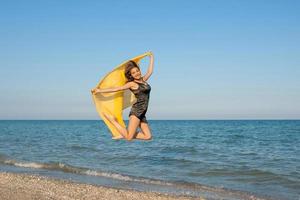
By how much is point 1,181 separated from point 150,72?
6552 millimetres

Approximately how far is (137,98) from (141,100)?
113 mm

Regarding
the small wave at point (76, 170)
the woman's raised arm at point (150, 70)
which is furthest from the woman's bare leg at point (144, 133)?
the small wave at point (76, 170)

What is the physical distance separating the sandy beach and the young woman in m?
2.58

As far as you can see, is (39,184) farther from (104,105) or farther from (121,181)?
(104,105)

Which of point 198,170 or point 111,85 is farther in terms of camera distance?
point 198,170

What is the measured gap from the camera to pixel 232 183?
54.7 feet

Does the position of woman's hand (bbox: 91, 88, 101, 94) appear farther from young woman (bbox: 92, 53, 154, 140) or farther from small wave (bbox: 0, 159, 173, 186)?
small wave (bbox: 0, 159, 173, 186)

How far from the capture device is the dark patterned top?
10375 millimetres

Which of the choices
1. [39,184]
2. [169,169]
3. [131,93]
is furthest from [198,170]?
[131,93]

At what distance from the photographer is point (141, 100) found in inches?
413

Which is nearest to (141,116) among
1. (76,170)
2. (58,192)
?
(58,192)

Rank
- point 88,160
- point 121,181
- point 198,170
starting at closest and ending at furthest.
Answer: point 121,181 → point 198,170 → point 88,160

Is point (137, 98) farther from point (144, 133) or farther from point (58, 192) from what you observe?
point (58, 192)

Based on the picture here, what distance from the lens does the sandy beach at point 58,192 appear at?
471 inches
